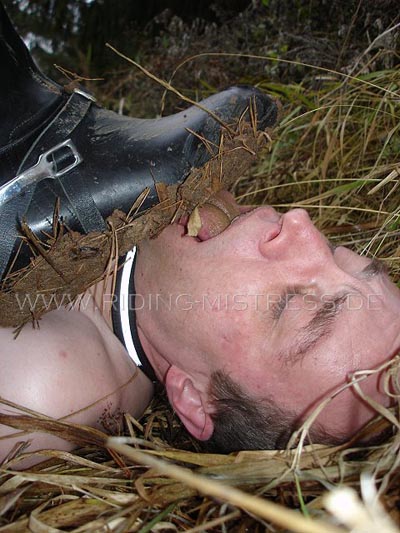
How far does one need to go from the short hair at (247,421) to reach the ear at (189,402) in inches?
1.1

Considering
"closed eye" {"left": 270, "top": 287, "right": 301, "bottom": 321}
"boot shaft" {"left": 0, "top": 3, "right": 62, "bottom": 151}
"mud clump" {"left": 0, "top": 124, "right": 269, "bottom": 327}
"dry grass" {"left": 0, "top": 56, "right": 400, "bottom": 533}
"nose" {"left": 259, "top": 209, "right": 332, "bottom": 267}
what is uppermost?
"boot shaft" {"left": 0, "top": 3, "right": 62, "bottom": 151}

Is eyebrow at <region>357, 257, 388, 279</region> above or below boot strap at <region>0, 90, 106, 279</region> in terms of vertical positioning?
below

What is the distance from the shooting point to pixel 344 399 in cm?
119

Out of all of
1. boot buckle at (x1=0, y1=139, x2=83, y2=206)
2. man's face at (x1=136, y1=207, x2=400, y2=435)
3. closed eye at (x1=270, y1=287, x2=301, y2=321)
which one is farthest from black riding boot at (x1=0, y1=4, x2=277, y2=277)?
closed eye at (x1=270, y1=287, x2=301, y2=321)

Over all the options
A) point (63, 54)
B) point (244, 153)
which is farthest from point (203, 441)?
point (63, 54)

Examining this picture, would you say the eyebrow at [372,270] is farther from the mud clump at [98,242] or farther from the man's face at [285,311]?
the mud clump at [98,242]

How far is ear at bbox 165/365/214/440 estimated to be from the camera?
1.37 meters

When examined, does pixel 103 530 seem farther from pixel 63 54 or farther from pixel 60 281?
pixel 63 54

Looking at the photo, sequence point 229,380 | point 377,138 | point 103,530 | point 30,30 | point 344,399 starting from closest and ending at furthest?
point 103,530, point 344,399, point 229,380, point 377,138, point 30,30

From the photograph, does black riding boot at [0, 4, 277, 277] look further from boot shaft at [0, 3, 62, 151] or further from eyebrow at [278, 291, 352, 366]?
eyebrow at [278, 291, 352, 366]

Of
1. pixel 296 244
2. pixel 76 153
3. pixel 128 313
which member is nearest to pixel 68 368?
pixel 128 313

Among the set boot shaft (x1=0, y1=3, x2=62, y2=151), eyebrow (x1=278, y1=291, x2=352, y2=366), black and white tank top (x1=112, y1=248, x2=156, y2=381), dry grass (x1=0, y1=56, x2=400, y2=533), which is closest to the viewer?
dry grass (x1=0, y1=56, x2=400, y2=533)

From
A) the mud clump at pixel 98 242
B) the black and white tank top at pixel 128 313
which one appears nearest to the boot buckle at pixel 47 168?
the mud clump at pixel 98 242

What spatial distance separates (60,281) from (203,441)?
592 millimetres
